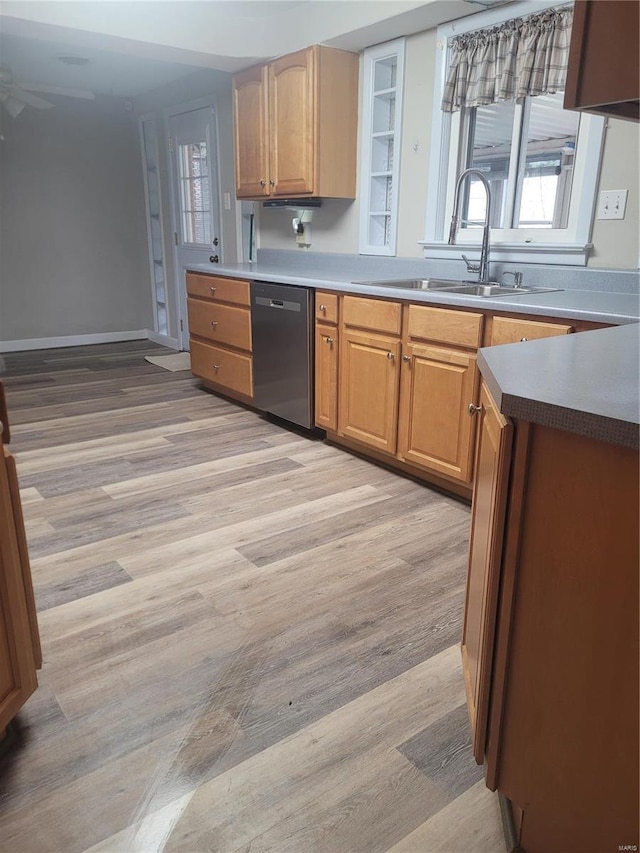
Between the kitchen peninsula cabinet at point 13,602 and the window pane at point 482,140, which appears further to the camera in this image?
the window pane at point 482,140

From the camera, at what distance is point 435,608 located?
198cm

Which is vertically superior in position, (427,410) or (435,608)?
(427,410)

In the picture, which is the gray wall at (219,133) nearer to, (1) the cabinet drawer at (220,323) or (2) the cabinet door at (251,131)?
(2) the cabinet door at (251,131)

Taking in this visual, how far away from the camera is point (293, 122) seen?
3732 mm

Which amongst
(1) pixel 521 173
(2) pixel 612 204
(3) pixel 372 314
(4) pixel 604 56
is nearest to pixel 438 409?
(3) pixel 372 314

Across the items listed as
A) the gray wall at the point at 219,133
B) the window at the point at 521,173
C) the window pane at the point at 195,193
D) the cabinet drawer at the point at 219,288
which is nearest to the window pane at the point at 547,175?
the window at the point at 521,173

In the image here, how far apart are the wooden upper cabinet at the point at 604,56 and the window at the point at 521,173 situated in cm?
165

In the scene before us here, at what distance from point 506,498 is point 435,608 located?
1.01m

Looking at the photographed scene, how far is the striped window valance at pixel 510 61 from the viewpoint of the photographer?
2656mm

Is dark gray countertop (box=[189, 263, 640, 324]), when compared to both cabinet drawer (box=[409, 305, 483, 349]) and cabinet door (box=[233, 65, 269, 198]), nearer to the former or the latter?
cabinet drawer (box=[409, 305, 483, 349])

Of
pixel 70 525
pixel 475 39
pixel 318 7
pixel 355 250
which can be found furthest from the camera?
pixel 355 250

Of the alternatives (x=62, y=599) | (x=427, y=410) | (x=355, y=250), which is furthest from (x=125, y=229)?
(x=62, y=599)

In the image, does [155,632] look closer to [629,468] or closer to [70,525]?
[70,525]

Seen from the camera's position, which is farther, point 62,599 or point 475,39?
point 475,39
